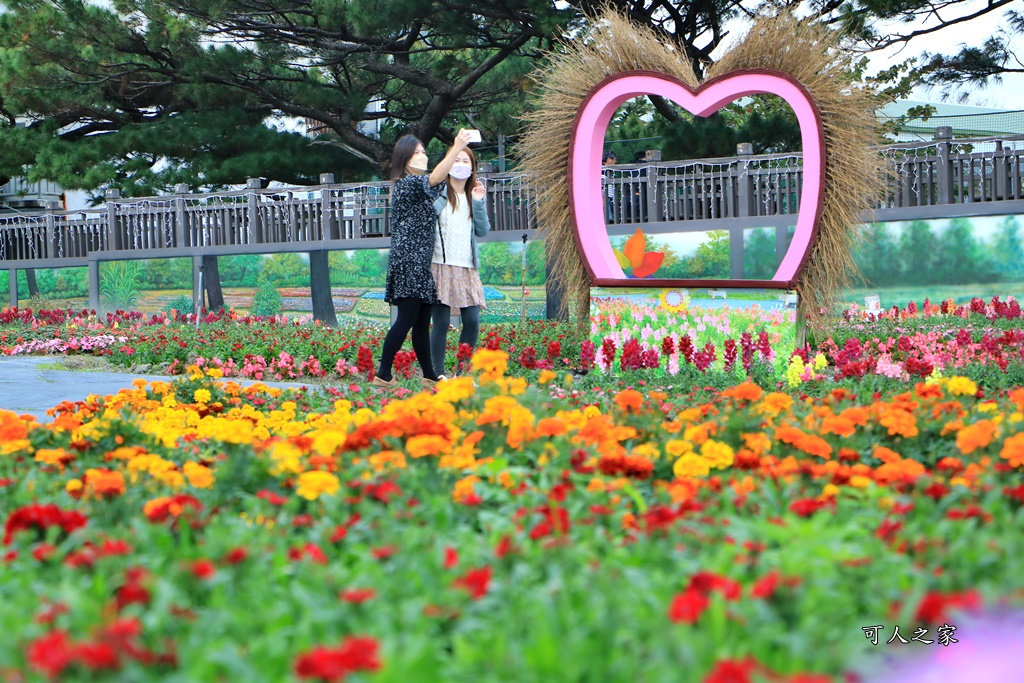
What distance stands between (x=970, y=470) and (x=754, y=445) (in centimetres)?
57

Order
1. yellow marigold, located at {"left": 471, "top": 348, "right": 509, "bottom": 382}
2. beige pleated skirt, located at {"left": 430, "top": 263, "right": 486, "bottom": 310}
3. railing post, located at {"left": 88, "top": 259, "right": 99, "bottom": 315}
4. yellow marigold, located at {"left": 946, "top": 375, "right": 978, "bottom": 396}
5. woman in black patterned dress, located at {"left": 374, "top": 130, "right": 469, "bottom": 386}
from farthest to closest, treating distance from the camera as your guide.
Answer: railing post, located at {"left": 88, "top": 259, "right": 99, "bottom": 315} → beige pleated skirt, located at {"left": 430, "top": 263, "right": 486, "bottom": 310} → woman in black patterned dress, located at {"left": 374, "top": 130, "right": 469, "bottom": 386} → yellow marigold, located at {"left": 471, "top": 348, "right": 509, "bottom": 382} → yellow marigold, located at {"left": 946, "top": 375, "right": 978, "bottom": 396}

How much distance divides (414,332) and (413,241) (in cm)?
56

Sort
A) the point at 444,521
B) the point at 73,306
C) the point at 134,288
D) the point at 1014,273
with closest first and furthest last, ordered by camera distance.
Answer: the point at 444,521 < the point at 1014,273 < the point at 134,288 < the point at 73,306

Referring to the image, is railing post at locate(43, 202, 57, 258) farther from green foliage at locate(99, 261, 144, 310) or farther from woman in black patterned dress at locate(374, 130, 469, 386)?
woman in black patterned dress at locate(374, 130, 469, 386)

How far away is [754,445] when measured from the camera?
2850mm

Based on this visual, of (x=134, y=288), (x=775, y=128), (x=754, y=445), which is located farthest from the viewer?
(x=134, y=288)

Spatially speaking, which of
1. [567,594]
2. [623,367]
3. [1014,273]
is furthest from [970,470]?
[1014,273]

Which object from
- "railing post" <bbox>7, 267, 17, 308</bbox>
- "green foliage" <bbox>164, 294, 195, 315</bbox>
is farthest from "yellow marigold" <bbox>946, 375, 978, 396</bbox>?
"railing post" <bbox>7, 267, 17, 308</bbox>

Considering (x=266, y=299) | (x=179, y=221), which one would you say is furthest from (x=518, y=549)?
(x=179, y=221)

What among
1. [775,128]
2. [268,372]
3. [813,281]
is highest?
[775,128]

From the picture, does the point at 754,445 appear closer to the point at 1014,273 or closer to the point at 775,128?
the point at 1014,273

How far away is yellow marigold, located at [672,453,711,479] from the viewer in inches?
105

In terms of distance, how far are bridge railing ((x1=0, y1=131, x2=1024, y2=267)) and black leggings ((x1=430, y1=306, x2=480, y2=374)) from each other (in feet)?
12.6

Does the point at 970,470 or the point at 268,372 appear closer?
the point at 970,470
